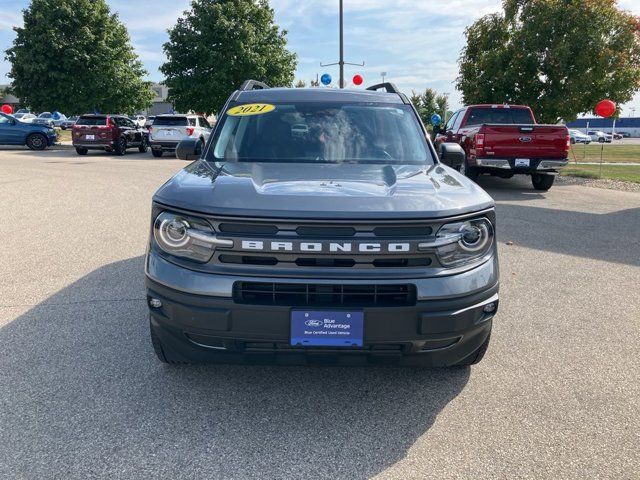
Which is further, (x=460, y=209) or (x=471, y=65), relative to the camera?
(x=471, y=65)

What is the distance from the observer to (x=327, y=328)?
256 cm

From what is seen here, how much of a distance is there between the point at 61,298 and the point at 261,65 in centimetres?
2576

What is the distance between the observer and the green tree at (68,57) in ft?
92.9

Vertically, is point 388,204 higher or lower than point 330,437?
higher

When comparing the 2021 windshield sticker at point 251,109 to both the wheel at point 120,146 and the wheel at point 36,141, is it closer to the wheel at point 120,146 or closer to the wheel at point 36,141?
the wheel at point 120,146

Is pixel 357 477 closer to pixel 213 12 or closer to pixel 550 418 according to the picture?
pixel 550 418

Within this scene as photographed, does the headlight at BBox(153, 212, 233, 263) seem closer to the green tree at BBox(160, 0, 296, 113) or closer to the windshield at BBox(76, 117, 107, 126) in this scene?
the windshield at BBox(76, 117, 107, 126)

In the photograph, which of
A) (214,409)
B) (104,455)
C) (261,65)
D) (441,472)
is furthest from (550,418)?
(261,65)

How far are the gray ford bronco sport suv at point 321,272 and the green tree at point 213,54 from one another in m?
26.6

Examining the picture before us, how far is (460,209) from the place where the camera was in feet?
8.90

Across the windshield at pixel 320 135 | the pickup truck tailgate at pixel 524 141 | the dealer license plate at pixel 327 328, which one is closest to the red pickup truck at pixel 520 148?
the pickup truck tailgate at pixel 524 141

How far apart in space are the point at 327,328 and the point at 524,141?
10.0m

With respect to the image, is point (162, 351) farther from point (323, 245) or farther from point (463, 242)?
point (463, 242)

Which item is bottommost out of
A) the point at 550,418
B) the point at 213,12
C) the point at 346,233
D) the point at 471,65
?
the point at 550,418
